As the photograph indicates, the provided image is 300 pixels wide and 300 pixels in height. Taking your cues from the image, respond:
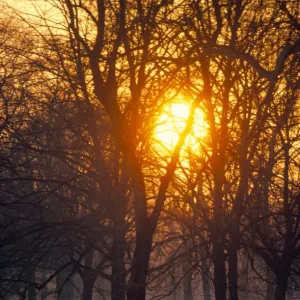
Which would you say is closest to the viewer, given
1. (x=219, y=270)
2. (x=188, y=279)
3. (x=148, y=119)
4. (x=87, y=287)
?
(x=148, y=119)

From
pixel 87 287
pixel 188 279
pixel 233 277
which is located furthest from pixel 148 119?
pixel 87 287

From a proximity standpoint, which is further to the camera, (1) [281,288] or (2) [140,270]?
(1) [281,288]

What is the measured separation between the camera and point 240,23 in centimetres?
1131

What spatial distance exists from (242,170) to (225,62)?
2586 mm

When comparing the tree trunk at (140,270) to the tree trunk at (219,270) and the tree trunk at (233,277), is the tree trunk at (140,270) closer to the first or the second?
the tree trunk at (219,270)

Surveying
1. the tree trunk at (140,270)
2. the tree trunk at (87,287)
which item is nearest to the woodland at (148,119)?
the tree trunk at (140,270)

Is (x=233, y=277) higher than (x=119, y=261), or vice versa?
(x=119, y=261)

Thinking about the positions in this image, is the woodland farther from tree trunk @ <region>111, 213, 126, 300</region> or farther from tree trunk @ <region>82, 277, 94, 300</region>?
tree trunk @ <region>82, 277, 94, 300</region>

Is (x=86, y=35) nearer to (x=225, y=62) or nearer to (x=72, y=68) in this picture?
(x=72, y=68)

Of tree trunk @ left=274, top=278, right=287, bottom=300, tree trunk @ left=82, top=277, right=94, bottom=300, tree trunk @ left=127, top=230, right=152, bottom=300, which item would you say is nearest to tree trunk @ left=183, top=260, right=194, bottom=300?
tree trunk @ left=127, top=230, right=152, bottom=300

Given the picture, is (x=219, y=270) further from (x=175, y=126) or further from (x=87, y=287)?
(x=87, y=287)

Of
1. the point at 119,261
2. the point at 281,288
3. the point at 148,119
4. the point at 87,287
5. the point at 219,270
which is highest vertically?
the point at 148,119

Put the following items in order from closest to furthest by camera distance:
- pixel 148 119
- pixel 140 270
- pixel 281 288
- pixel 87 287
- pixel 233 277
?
pixel 140 270, pixel 148 119, pixel 233 277, pixel 281 288, pixel 87 287

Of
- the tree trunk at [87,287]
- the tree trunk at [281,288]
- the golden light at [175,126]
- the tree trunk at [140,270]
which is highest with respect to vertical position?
the golden light at [175,126]
